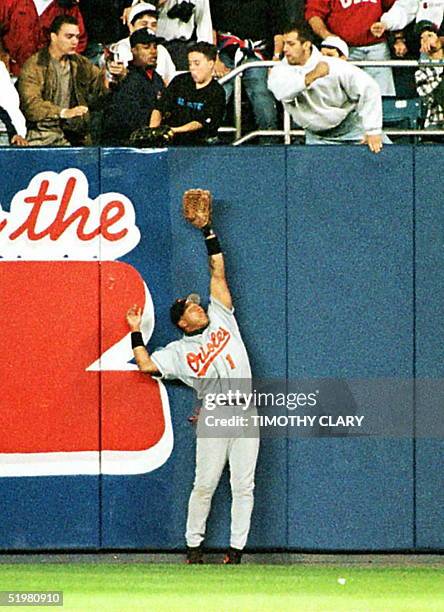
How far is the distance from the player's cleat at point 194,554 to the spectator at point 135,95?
3.47m

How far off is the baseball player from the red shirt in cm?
282

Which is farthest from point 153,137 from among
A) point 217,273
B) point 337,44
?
point 337,44

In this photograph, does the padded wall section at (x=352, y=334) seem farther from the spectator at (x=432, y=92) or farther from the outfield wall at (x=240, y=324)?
the spectator at (x=432, y=92)

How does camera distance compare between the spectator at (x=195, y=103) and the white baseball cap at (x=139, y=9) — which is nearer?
the spectator at (x=195, y=103)

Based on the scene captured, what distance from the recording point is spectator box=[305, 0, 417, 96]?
13.9 metres

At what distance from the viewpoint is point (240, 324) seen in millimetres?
12516

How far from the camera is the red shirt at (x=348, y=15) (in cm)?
1393

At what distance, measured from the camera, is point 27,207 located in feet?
41.0

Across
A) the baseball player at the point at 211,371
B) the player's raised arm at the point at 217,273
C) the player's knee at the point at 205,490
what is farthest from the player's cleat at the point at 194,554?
the player's raised arm at the point at 217,273

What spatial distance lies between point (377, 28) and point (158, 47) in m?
2.10

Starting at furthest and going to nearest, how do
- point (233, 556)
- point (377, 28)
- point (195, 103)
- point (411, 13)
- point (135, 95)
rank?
point (411, 13) → point (377, 28) → point (135, 95) → point (195, 103) → point (233, 556)

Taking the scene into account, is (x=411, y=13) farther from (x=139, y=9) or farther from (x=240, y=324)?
(x=240, y=324)

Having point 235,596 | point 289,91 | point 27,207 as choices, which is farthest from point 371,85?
point 235,596

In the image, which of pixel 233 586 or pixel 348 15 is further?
pixel 348 15
